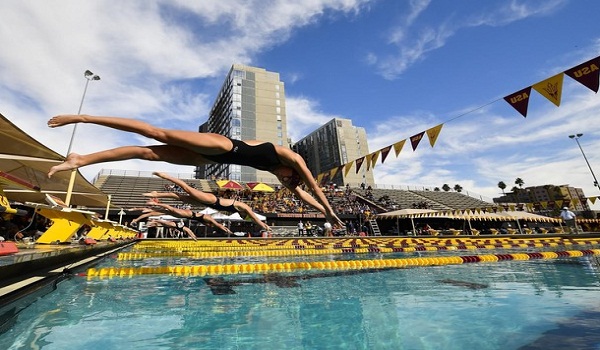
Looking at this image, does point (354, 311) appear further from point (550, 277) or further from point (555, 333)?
point (550, 277)

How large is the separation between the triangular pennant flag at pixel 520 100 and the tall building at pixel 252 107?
5056 centimetres

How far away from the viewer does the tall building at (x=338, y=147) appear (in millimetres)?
82000

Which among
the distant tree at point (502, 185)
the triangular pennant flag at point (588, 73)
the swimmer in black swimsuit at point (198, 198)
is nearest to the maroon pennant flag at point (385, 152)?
the triangular pennant flag at point (588, 73)

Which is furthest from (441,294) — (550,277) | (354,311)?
(550,277)

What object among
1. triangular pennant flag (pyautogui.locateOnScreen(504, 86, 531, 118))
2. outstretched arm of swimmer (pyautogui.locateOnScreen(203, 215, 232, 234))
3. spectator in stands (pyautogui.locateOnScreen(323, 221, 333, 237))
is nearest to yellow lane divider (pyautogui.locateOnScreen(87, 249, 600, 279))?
outstretched arm of swimmer (pyautogui.locateOnScreen(203, 215, 232, 234))

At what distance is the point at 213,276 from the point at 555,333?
6.69 metres

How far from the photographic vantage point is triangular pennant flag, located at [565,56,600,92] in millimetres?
7926

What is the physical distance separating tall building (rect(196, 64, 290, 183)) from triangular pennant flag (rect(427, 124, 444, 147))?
4782 centimetres

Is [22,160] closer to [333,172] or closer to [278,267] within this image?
[278,267]

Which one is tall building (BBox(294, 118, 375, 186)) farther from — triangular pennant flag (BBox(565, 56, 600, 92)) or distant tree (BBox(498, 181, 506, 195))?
triangular pennant flag (BBox(565, 56, 600, 92))

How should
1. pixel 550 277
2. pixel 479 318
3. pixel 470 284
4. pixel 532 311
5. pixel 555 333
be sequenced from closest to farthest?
pixel 555 333 < pixel 479 318 < pixel 532 311 < pixel 470 284 < pixel 550 277

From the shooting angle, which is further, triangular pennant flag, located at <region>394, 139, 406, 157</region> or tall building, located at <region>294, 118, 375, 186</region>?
tall building, located at <region>294, 118, 375, 186</region>

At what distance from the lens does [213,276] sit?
741 centimetres

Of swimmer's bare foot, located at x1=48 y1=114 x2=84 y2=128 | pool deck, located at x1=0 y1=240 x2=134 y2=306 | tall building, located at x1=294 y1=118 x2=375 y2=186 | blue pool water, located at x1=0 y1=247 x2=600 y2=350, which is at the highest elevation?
tall building, located at x1=294 y1=118 x2=375 y2=186
